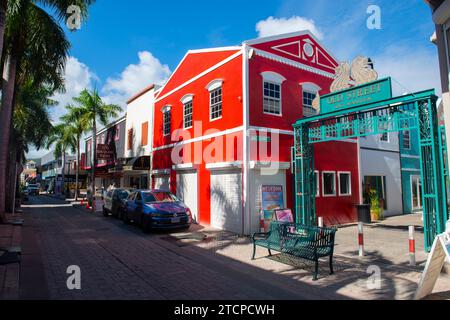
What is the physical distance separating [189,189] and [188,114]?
392 cm

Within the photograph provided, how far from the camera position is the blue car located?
38.8 feet

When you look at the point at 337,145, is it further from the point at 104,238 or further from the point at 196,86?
the point at 104,238

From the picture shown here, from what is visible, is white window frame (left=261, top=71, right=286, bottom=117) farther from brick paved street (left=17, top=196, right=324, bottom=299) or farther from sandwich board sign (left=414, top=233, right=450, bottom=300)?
sandwich board sign (left=414, top=233, right=450, bottom=300)

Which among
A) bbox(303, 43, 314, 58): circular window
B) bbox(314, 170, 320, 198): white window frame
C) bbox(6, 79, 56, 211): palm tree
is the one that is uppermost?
bbox(303, 43, 314, 58): circular window

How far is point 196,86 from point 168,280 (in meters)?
11.2

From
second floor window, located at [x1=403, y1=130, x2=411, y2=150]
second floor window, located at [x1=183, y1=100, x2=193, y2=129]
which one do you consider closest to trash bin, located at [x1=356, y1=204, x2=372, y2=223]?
second floor window, located at [x1=403, y1=130, x2=411, y2=150]

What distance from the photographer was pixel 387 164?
18.6m

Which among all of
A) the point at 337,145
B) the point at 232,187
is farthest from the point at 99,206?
the point at 337,145

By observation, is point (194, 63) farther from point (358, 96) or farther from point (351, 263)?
point (351, 263)

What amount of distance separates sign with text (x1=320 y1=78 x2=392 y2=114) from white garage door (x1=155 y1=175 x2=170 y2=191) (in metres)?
9.86

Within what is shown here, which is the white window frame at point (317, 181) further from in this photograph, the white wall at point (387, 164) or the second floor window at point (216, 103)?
the second floor window at point (216, 103)

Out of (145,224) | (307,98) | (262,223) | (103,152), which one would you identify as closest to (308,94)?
(307,98)

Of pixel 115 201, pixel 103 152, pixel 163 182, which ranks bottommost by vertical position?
pixel 115 201
